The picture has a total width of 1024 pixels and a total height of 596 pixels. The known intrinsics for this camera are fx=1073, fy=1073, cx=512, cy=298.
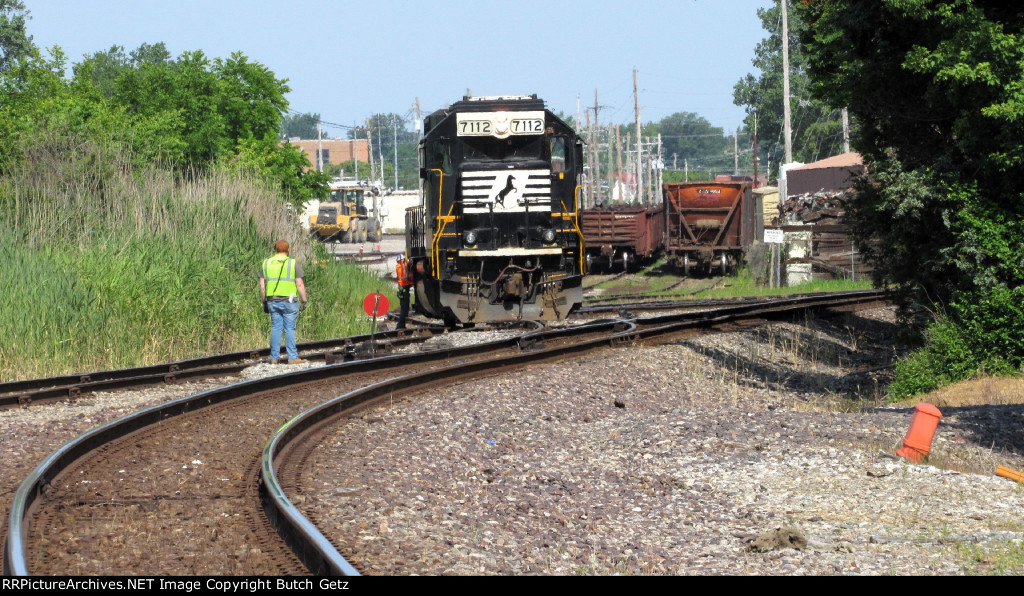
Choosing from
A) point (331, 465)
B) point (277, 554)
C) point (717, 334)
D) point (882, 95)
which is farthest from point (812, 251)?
point (277, 554)

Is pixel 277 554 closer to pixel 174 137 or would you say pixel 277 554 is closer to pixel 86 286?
pixel 86 286

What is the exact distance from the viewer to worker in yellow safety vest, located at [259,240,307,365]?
1422cm

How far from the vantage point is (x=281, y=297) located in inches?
562

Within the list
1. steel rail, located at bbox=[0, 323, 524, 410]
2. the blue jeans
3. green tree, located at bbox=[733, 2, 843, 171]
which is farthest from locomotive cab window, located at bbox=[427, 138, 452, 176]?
green tree, located at bbox=[733, 2, 843, 171]

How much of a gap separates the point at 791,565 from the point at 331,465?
3851mm

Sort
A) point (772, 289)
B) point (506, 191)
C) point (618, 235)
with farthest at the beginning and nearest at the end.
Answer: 1. point (618, 235)
2. point (772, 289)
3. point (506, 191)

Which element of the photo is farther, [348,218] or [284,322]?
[348,218]

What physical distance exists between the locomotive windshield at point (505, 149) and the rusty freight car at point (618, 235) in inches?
727

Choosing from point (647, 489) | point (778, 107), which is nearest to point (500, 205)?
point (647, 489)

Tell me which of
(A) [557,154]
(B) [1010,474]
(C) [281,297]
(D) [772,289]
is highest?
(A) [557,154]

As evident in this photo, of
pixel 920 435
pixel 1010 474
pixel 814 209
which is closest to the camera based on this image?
pixel 1010 474

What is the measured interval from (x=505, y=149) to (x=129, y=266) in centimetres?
627

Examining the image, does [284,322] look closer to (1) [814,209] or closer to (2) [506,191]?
(2) [506,191]

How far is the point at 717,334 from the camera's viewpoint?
17.5m
